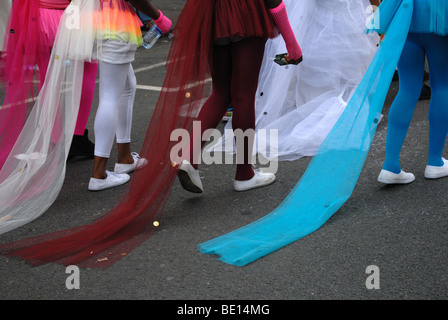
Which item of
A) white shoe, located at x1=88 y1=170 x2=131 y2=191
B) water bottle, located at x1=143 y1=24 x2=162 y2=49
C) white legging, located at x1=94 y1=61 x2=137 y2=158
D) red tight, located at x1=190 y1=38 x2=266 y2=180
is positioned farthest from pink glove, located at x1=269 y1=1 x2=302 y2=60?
white shoe, located at x1=88 y1=170 x2=131 y2=191

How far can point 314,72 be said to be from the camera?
17.6 feet

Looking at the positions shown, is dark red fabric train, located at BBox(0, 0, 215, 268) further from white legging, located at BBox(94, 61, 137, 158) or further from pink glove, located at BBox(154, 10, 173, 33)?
white legging, located at BBox(94, 61, 137, 158)

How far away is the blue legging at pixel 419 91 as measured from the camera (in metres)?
3.70

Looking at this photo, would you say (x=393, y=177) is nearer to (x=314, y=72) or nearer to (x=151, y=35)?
(x=314, y=72)

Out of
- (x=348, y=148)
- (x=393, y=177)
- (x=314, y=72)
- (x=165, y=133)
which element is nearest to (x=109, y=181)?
(x=165, y=133)

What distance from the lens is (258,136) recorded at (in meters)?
4.94

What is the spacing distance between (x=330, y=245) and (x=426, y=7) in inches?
60.3

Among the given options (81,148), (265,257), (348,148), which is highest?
(348,148)

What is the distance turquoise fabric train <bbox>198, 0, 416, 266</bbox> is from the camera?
3531 millimetres

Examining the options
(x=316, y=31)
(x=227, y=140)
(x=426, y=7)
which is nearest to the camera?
(x=426, y=7)

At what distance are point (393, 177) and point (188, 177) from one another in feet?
4.54

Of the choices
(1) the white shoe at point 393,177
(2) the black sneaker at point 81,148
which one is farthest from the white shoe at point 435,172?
(2) the black sneaker at point 81,148
